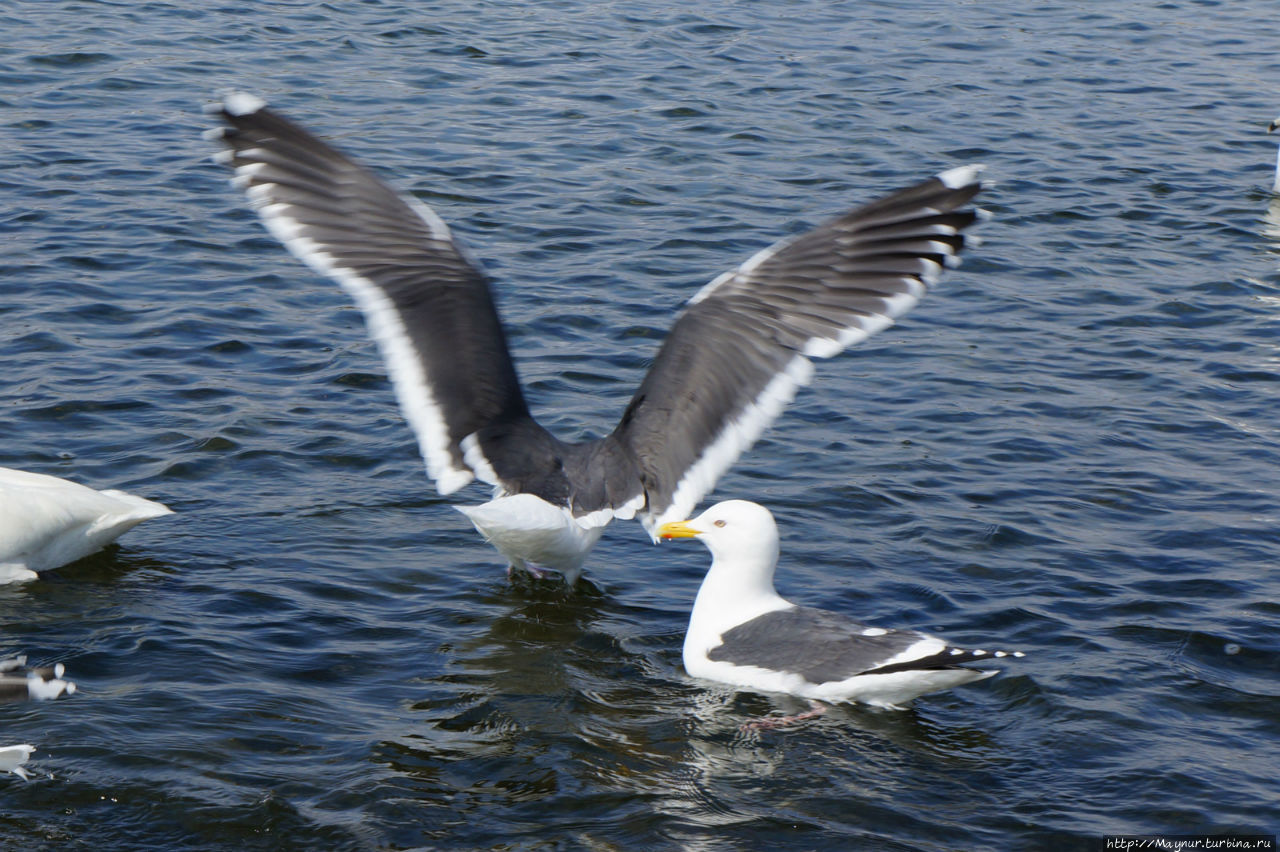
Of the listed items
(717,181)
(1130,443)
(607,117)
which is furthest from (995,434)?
(607,117)

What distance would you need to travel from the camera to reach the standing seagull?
6809 mm

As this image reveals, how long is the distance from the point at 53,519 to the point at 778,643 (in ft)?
11.1

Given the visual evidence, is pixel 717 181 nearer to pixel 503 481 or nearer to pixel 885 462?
pixel 885 462

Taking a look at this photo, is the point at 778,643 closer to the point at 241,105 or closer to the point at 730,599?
the point at 730,599

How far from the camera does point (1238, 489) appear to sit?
8773 mm

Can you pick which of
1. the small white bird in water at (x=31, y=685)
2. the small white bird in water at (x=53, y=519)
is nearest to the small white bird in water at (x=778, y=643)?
the small white bird in water at (x=53, y=519)

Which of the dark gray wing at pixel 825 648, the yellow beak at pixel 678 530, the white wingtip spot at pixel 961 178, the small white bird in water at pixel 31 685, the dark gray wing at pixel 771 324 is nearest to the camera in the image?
the small white bird in water at pixel 31 685

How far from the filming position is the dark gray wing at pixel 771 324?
6.76m

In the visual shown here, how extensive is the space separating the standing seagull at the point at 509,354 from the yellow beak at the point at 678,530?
0.18ft

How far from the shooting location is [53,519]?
718cm

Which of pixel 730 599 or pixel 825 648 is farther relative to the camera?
pixel 730 599

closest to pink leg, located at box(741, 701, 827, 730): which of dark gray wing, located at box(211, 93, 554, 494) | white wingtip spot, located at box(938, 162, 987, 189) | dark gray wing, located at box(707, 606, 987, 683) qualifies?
dark gray wing, located at box(707, 606, 987, 683)

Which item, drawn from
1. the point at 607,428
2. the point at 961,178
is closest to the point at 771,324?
the point at 961,178

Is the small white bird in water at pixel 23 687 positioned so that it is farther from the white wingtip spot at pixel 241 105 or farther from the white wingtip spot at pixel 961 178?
the white wingtip spot at pixel 961 178
